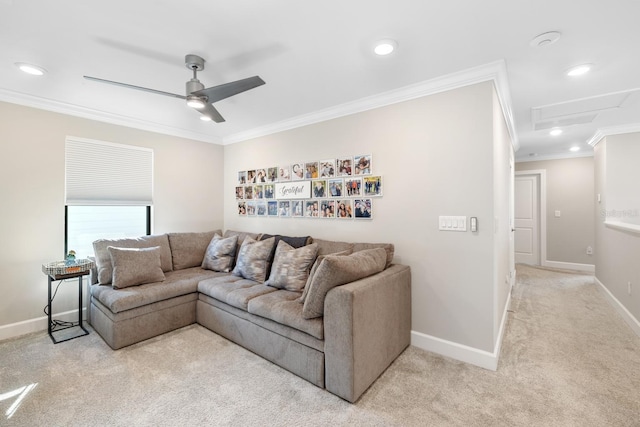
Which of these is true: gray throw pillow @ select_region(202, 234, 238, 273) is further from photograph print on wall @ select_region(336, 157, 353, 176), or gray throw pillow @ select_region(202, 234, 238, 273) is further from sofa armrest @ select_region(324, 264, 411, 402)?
sofa armrest @ select_region(324, 264, 411, 402)

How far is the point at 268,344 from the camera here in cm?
236

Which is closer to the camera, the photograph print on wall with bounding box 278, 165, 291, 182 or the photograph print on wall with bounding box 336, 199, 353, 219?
the photograph print on wall with bounding box 336, 199, 353, 219

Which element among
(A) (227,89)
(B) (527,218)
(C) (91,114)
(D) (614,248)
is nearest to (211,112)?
(A) (227,89)

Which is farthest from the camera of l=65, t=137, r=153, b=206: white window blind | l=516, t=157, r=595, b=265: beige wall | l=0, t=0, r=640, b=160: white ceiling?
l=516, t=157, r=595, b=265: beige wall

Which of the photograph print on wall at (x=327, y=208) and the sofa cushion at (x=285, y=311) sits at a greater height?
the photograph print on wall at (x=327, y=208)

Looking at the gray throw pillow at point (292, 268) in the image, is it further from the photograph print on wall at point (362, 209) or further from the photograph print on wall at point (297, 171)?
the photograph print on wall at point (297, 171)

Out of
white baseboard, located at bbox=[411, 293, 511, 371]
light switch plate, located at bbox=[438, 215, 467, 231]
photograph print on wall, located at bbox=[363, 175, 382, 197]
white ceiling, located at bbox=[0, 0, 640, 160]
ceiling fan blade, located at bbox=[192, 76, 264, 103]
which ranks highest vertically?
white ceiling, located at bbox=[0, 0, 640, 160]

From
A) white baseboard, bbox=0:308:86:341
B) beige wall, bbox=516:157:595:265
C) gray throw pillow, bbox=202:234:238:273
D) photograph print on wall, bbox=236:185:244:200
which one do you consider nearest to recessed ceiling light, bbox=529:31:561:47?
gray throw pillow, bbox=202:234:238:273

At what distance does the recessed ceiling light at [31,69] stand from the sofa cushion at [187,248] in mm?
1999

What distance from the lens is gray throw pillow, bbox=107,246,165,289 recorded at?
9.34ft

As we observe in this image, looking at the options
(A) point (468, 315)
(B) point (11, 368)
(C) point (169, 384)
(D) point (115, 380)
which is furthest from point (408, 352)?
(B) point (11, 368)

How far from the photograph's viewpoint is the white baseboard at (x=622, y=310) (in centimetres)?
297

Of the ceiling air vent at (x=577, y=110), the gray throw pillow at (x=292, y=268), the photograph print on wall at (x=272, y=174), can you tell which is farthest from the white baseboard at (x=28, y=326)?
the ceiling air vent at (x=577, y=110)

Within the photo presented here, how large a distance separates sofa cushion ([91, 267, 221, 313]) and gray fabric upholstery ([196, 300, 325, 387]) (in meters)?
0.27
